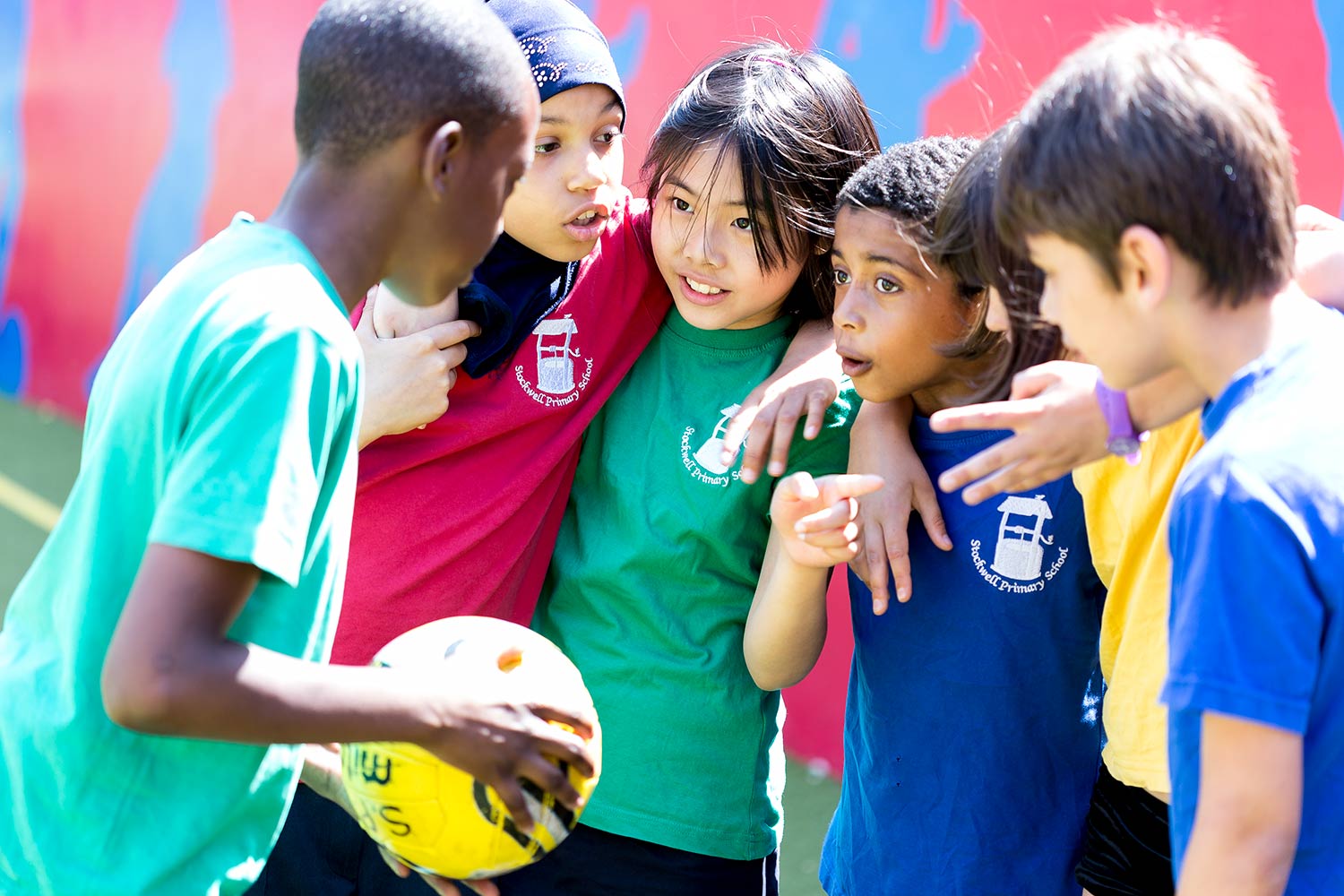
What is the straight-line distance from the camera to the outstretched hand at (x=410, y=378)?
2252 millimetres

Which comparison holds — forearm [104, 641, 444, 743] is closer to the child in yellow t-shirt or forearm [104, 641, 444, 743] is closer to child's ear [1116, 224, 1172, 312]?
the child in yellow t-shirt

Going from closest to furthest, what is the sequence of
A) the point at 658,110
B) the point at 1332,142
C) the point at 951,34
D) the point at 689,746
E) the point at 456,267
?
the point at 456,267
the point at 689,746
the point at 1332,142
the point at 951,34
the point at 658,110

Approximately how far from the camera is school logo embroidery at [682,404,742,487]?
A: 235 centimetres

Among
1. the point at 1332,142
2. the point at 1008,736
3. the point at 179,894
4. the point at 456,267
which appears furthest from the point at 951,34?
the point at 179,894

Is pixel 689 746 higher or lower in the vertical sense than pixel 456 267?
lower

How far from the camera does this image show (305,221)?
61.4 inches

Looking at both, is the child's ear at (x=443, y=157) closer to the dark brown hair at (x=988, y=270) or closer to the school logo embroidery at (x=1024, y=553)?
the dark brown hair at (x=988, y=270)

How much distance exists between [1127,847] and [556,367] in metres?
1.24

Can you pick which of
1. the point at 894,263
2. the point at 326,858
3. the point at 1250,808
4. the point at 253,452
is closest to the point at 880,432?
the point at 894,263

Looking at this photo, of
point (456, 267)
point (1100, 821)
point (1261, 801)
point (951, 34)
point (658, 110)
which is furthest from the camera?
point (658, 110)

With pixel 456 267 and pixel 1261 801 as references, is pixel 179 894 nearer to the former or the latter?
pixel 456 267

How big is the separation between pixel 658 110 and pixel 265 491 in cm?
325

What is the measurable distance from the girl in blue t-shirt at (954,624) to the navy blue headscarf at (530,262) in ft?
→ 1.78

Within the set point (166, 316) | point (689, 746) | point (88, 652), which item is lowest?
point (689, 746)
